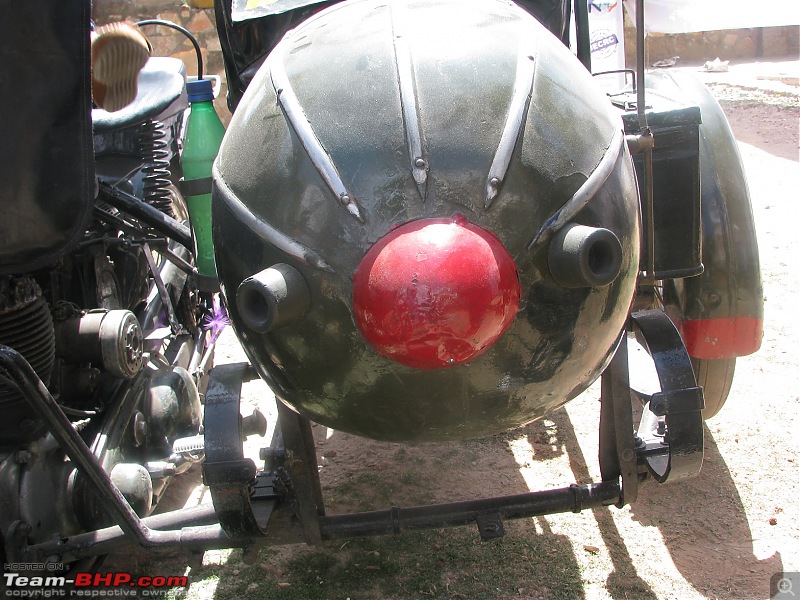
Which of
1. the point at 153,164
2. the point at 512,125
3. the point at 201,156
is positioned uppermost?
the point at 512,125

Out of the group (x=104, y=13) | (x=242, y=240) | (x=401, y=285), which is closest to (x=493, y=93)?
(x=401, y=285)

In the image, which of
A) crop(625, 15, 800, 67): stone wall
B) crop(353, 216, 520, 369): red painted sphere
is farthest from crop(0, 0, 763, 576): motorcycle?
crop(625, 15, 800, 67): stone wall

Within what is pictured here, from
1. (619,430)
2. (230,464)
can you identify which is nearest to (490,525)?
(619,430)

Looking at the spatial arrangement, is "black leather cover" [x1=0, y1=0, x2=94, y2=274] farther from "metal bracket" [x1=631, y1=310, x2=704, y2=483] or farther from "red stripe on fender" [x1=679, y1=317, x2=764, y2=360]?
"red stripe on fender" [x1=679, y1=317, x2=764, y2=360]

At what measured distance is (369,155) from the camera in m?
1.37

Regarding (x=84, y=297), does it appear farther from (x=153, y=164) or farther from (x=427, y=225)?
(x=427, y=225)

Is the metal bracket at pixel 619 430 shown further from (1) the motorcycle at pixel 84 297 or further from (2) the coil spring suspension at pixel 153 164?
(2) the coil spring suspension at pixel 153 164

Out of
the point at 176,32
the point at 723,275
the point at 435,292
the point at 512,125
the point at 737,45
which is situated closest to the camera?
the point at 435,292

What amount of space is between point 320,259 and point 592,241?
45 centimetres

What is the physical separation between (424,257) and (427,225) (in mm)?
74

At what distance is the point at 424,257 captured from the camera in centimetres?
126

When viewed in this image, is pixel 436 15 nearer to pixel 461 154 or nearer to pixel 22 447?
pixel 461 154

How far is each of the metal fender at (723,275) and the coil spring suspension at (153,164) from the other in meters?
1.94

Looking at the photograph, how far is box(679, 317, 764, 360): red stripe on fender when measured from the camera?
2584 mm
